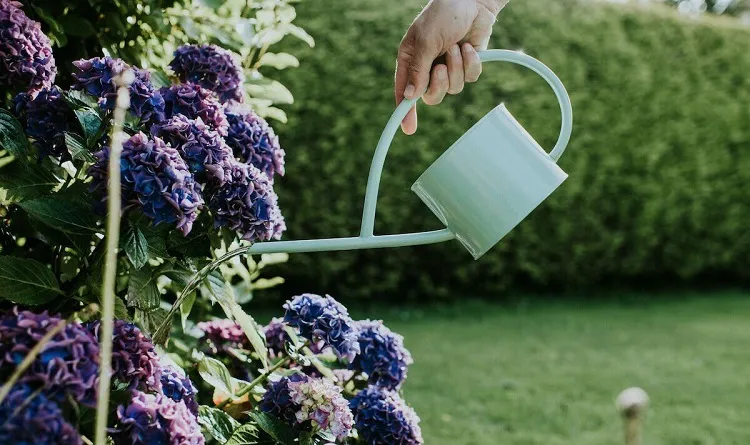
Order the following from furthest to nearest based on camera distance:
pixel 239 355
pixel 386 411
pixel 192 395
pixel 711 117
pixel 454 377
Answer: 1. pixel 711 117
2. pixel 454 377
3. pixel 239 355
4. pixel 386 411
5. pixel 192 395

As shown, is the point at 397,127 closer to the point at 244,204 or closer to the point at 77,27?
the point at 244,204

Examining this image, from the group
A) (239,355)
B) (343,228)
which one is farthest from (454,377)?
(239,355)

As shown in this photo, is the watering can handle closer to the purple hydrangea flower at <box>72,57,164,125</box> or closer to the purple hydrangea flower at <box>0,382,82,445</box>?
the purple hydrangea flower at <box>72,57,164,125</box>

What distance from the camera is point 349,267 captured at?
17.6ft

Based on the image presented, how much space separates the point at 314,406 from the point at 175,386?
0.31 metres

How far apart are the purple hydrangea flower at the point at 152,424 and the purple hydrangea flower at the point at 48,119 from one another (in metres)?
0.48

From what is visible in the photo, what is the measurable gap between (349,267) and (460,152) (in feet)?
13.6

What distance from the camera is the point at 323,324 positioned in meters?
1.49

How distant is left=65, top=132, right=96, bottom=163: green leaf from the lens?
47.8 inches

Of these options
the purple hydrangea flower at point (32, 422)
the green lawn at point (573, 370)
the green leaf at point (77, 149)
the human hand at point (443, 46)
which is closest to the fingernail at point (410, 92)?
the human hand at point (443, 46)

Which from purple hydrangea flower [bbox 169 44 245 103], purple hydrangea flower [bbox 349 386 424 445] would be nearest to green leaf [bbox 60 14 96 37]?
purple hydrangea flower [bbox 169 44 245 103]

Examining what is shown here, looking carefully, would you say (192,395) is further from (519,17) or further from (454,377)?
(519,17)

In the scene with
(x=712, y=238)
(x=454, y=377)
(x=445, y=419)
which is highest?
(x=712, y=238)

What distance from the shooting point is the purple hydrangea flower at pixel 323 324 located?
1.49m
